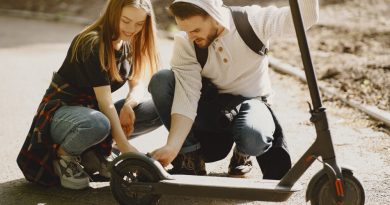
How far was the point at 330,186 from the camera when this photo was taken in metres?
2.37

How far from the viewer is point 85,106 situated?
301cm

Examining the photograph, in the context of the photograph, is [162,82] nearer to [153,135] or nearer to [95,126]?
[95,126]

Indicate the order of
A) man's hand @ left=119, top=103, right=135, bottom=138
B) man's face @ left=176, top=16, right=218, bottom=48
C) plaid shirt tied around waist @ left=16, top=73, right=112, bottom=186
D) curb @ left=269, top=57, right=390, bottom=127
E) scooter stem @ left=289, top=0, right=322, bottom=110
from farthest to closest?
curb @ left=269, top=57, right=390, bottom=127 → man's hand @ left=119, top=103, right=135, bottom=138 → plaid shirt tied around waist @ left=16, top=73, right=112, bottom=186 → man's face @ left=176, top=16, right=218, bottom=48 → scooter stem @ left=289, top=0, right=322, bottom=110

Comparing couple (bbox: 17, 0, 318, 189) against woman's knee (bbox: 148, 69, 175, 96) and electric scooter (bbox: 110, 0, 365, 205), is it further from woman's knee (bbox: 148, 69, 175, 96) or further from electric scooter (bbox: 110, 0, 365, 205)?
electric scooter (bbox: 110, 0, 365, 205)

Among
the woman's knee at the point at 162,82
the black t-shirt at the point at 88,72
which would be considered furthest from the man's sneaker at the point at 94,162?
the woman's knee at the point at 162,82

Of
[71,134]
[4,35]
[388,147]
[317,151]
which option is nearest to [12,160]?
[71,134]

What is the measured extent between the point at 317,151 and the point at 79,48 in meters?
1.24

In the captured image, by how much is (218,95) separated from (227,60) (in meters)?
0.22

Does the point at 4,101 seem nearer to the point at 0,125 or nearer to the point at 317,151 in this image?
the point at 0,125

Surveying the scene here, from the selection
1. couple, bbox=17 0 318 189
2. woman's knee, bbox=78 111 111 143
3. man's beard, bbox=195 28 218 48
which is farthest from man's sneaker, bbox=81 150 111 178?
man's beard, bbox=195 28 218 48

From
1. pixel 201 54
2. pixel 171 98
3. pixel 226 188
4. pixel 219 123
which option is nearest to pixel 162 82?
pixel 171 98

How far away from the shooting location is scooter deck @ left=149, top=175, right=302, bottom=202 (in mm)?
2490

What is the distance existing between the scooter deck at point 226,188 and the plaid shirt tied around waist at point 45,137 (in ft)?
1.95

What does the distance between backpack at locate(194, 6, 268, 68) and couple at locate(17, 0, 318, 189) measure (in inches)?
0.9
